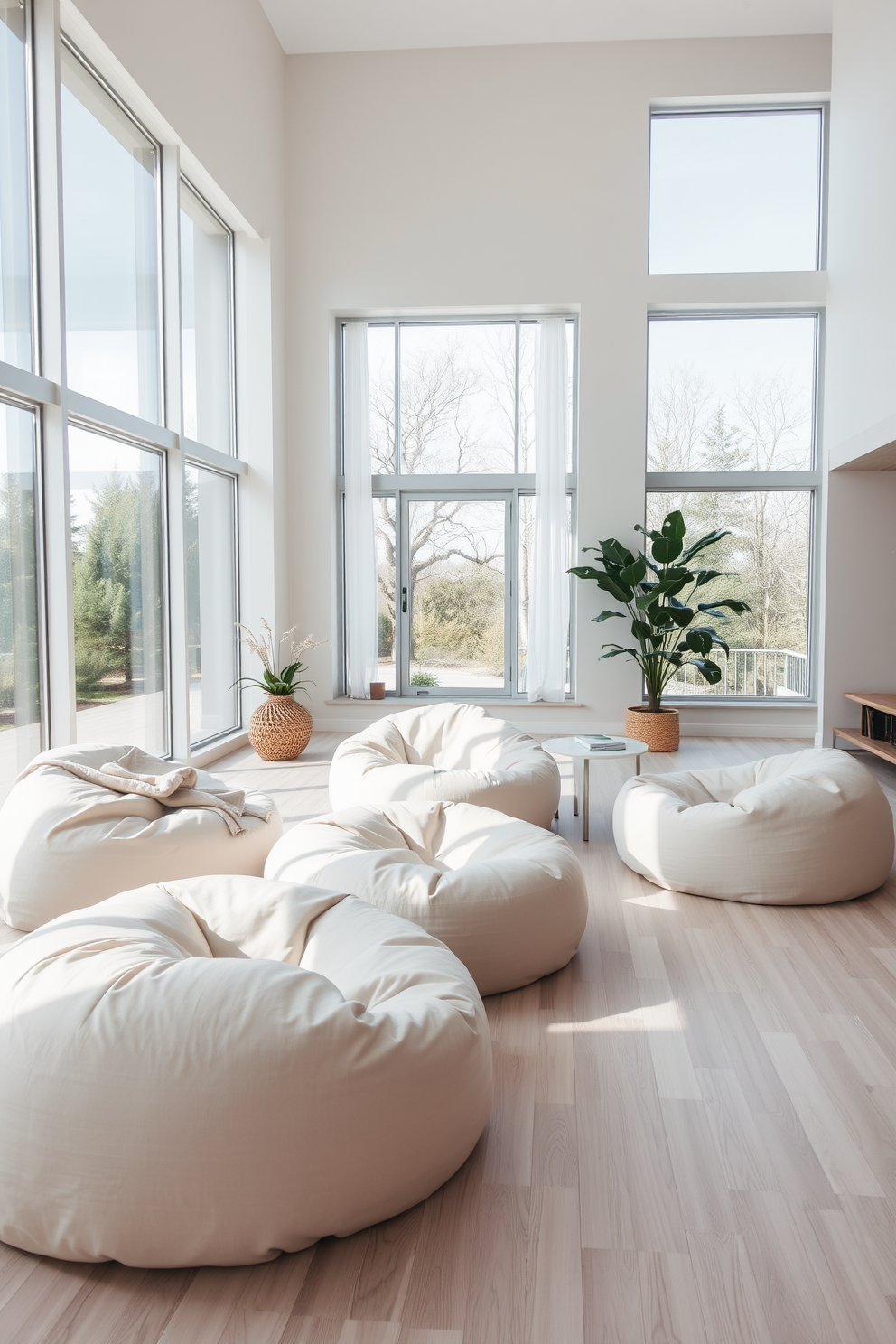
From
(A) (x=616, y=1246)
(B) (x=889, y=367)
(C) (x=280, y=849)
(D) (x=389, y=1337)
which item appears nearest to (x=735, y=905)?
(C) (x=280, y=849)

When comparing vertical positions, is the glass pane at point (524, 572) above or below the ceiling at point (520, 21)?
below

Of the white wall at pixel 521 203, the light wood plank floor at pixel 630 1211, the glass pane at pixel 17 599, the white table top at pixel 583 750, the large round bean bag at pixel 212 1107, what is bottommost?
the light wood plank floor at pixel 630 1211

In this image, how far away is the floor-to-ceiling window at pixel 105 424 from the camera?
13.2ft

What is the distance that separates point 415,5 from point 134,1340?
8.05m

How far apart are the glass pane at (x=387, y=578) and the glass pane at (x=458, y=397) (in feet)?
1.35

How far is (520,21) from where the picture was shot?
704 cm

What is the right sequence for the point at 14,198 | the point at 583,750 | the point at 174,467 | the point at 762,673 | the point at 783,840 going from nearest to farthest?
the point at 783,840 < the point at 14,198 < the point at 583,750 < the point at 174,467 < the point at 762,673

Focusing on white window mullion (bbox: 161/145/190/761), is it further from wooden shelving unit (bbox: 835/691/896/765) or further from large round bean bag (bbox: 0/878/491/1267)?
wooden shelving unit (bbox: 835/691/896/765)

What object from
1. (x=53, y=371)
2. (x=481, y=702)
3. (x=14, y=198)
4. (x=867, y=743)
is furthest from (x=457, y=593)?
(x=14, y=198)

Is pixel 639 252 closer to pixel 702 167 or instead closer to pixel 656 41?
pixel 702 167

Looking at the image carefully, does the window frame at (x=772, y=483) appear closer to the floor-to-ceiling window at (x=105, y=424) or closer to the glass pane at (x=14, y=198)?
the floor-to-ceiling window at (x=105, y=424)

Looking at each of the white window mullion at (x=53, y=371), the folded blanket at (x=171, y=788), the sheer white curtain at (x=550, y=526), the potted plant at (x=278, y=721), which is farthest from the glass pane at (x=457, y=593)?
the folded blanket at (x=171, y=788)

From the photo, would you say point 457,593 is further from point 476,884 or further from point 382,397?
point 476,884

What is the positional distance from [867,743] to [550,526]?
298cm
